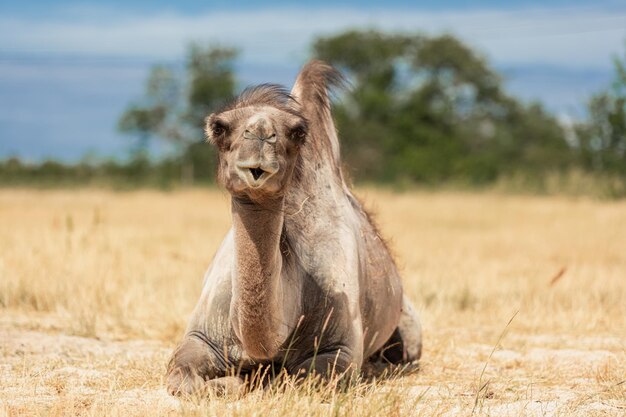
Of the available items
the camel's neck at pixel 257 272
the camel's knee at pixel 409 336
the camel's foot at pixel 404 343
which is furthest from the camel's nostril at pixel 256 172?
the camel's knee at pixel 409 336

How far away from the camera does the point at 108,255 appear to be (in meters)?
13.3

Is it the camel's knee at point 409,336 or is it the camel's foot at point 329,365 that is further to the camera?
the camel's knee at point 409,336

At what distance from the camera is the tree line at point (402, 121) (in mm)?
54688

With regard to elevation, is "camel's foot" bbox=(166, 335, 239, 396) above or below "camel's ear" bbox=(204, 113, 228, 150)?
below

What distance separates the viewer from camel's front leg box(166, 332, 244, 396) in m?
6.04

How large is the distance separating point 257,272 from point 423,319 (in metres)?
4.82

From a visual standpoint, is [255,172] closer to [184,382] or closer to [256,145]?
[256,145]

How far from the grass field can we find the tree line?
113ft

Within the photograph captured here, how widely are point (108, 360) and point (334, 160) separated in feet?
7.19

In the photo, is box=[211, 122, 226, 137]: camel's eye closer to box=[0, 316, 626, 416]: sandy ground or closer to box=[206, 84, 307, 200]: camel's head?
box=[206, 84, 307, 200]: camel's head

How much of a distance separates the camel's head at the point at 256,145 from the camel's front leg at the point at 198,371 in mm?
1283

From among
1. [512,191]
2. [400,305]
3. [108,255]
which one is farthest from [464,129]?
[400,305]

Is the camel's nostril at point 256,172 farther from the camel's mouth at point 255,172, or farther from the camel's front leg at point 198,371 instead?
the camel's front leg at point 198,371

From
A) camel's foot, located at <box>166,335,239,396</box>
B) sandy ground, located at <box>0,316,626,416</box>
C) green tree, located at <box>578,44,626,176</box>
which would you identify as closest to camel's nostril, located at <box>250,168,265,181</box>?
sandy ground, located at <box>0,316,626,416</box>
